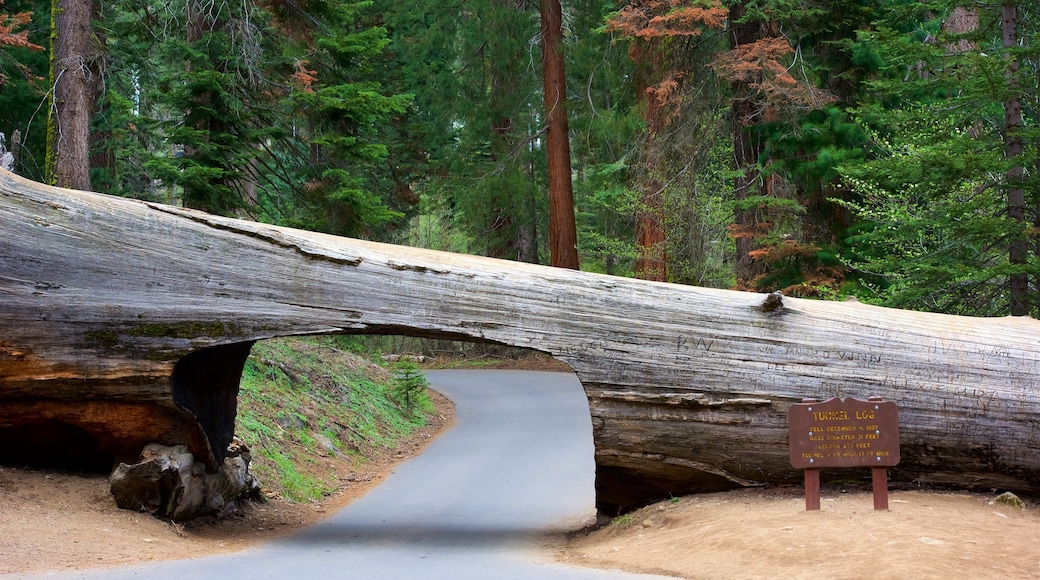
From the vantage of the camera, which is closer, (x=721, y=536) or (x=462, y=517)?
(x=721, y=536)

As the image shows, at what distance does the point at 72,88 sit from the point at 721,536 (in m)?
12.6

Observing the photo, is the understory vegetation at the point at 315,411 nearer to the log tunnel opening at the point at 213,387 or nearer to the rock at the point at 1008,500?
the log tunnel opening at the point at 213,387

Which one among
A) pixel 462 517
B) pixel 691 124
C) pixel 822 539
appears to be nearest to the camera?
pixel 822 539

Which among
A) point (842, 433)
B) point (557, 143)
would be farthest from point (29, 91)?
point (842, 433)

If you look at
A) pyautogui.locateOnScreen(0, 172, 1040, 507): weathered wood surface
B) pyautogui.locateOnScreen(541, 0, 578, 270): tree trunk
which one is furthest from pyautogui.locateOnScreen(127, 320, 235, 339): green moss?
pyautogui.locateOnScreen(541, 0, 578, 270): tree trunk

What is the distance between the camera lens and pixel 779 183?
58.6ft

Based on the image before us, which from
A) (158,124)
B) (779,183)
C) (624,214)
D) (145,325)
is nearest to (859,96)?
(779,183)

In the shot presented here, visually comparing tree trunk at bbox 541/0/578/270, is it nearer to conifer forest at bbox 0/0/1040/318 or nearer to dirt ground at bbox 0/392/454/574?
conifer forest at bbox 0/0/1040/318

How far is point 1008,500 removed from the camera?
7.83m

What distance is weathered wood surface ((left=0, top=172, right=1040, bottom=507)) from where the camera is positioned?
26.9 ft

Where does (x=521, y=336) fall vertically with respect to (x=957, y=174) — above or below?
below

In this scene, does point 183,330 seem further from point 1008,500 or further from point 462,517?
point 1008,500

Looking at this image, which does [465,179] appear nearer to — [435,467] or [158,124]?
[158,124]

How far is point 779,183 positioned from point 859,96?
2.60 meters
